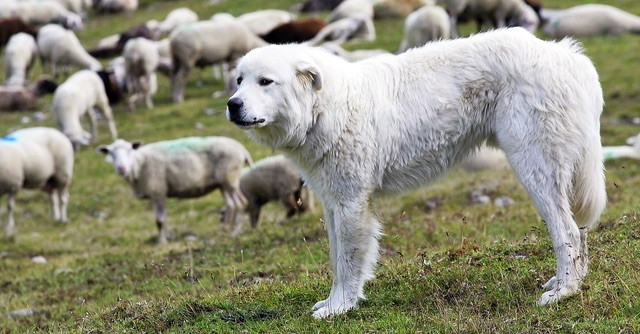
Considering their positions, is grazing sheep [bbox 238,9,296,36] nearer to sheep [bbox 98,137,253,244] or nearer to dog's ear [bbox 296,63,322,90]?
sheep [bbox 98,137,253,244]

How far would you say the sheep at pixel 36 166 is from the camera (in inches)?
526

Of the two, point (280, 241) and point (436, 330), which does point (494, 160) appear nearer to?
point (280, 241)

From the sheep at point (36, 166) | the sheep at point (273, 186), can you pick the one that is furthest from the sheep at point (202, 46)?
the sheep at point (273, 186)

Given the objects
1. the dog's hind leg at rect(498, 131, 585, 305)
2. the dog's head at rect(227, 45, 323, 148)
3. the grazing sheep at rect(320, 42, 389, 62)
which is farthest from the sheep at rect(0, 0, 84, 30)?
the dog's hind leg at rect(498, 131, 585, 305)

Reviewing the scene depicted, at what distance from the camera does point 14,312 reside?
29.5ft

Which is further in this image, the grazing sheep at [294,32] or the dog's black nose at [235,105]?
the grazing sheep at [294,32]

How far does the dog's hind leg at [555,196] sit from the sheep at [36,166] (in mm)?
9312

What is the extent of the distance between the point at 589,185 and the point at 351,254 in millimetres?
1577

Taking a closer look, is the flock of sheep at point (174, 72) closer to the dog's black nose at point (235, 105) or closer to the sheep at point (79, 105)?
the sheep at point (79, 105)

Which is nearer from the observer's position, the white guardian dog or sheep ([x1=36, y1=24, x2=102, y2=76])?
the white guardian dog

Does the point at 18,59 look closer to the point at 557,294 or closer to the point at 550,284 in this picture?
the point at 550,284

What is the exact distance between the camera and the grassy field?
5746mm

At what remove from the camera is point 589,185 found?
5902 mm

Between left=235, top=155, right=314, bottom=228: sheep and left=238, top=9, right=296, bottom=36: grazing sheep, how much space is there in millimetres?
15438
